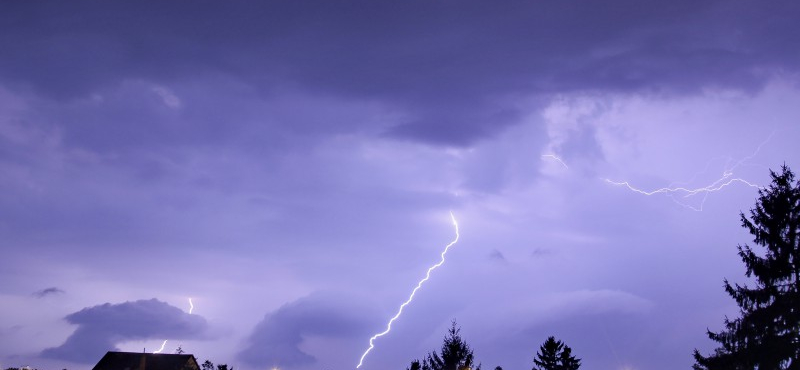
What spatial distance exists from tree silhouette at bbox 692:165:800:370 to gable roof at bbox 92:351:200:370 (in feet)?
240

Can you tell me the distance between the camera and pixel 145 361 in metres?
90.3

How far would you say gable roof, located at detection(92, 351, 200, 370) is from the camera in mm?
89250

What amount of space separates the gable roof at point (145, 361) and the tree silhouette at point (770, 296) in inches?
2880

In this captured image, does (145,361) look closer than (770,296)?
No

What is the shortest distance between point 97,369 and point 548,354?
63.7 m

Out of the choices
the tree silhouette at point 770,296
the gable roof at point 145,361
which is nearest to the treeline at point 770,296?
the tree silhouette at point 770,296

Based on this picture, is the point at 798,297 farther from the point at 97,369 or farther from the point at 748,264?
the point at 97,369

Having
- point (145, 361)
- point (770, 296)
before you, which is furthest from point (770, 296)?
point (145, 361)

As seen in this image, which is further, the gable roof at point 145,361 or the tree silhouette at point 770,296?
the gable roof at point 145,361

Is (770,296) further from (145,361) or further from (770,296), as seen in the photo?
(145,361)

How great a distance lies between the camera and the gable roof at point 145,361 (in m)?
89.2

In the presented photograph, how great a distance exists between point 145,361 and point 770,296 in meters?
80.2

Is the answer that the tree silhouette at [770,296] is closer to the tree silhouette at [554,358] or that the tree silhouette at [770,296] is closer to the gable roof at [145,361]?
the tree silhouette at [554,358]

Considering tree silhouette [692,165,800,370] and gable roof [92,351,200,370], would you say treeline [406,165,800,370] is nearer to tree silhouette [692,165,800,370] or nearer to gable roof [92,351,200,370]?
tree silhouette [692,165,800,370]
